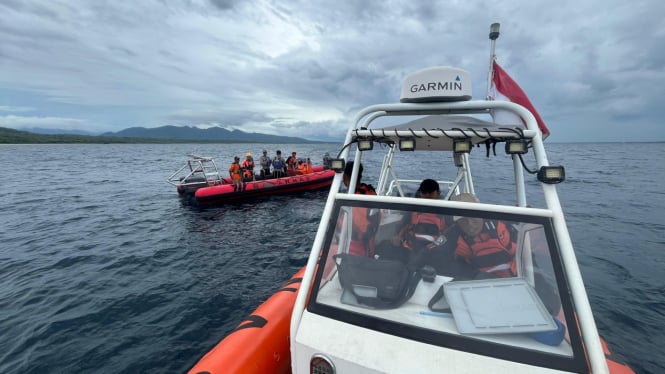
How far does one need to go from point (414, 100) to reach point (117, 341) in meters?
5.53

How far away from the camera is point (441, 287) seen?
196cm

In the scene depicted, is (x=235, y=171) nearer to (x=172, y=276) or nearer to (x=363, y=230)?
(x=172, y=276)

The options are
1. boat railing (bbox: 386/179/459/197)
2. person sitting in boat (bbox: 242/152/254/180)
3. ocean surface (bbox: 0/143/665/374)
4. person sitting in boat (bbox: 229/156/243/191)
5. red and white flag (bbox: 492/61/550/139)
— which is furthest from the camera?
person sitting in boat (bbox: 242/152/254/180)

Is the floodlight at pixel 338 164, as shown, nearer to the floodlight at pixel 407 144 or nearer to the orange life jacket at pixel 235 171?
the floodlight at pixel 407 144

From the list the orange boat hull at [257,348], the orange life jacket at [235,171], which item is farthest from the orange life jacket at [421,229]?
the orange life jacket at [235,171]

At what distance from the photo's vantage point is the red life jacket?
2010 millimetres

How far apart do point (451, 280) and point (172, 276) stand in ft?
21.7

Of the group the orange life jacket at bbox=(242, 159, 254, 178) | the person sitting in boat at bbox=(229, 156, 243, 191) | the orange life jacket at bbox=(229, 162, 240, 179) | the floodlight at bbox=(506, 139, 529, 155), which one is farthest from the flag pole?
the orange life jacket at bbox=(242, 159, 254, 178)

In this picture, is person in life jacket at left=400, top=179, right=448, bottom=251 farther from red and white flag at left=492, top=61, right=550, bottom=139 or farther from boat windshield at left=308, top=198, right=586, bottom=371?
red and white flag at left=492, top=61, right=550, bottom=139

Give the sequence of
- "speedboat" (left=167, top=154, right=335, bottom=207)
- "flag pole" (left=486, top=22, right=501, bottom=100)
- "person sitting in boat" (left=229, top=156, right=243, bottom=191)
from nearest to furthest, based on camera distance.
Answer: "flag pole" (left=486, top=22, right=501, bottom=100)
"speedboat" (left=167, top=154, right=335, bottom=207)
"person sitting in boat" (left=229, top=156, right=243, bottom=191)

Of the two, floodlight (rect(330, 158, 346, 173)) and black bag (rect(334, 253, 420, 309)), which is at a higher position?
floodlight (rect(330, 158, 346, 173))

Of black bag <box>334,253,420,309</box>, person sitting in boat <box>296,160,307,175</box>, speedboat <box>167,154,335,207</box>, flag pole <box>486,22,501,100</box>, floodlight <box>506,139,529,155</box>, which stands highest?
flag pole <box>486,22,501,100</box>

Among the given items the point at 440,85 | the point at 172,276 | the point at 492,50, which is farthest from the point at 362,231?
the point at 172,276

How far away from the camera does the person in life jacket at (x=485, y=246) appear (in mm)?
2004
